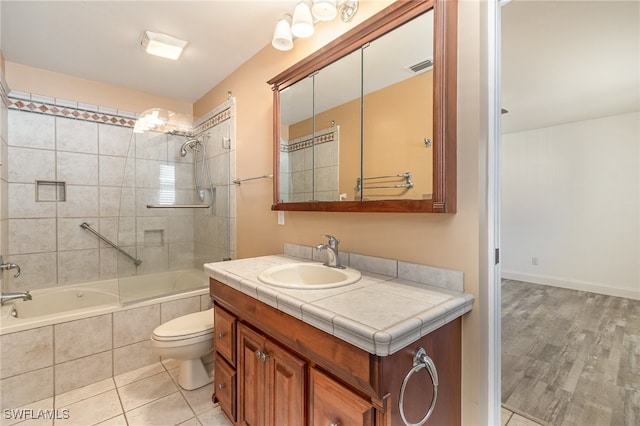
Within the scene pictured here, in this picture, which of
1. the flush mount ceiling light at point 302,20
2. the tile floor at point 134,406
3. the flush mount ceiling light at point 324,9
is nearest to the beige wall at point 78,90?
the flush mount ceiling light at point 302,20

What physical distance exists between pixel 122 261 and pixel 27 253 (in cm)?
79

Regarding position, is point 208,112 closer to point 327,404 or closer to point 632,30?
point 327,404

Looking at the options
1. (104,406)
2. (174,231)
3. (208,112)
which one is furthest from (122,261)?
(208,112)

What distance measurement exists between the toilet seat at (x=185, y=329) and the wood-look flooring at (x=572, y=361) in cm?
189

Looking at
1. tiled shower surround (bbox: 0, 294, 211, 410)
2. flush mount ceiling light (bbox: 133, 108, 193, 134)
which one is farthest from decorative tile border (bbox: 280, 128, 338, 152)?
tiled shower surround (bbox: 0, 294, 211, 410)

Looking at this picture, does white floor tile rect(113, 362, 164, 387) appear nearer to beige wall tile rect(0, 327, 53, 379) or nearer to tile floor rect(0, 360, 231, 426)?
tile floor rect(0, 360, 231, 426)

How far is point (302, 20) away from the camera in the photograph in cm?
150

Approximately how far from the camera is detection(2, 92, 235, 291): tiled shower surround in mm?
2400

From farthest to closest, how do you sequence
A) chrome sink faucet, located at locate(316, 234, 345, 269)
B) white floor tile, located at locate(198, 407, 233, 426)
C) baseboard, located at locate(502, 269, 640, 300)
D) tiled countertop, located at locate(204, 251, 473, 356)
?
1. baseboard, located at locate(502, 269, 640, 300)
2. white floor tile, located at locate(198, 407, 233, 426)
3. chrome sink faucet, located at locate(316, 234, 345, 269)
4. tiled countertop, located at locate(204, 251, 473, 356)

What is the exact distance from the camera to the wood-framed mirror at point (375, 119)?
108 centimetres

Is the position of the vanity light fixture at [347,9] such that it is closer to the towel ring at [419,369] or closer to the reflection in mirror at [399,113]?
the reflection in mirror at [399,113]

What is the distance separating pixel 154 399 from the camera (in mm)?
1747

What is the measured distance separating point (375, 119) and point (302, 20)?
71cm

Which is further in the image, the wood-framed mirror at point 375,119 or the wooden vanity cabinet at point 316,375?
the wood-framed mirror at point 375,119
